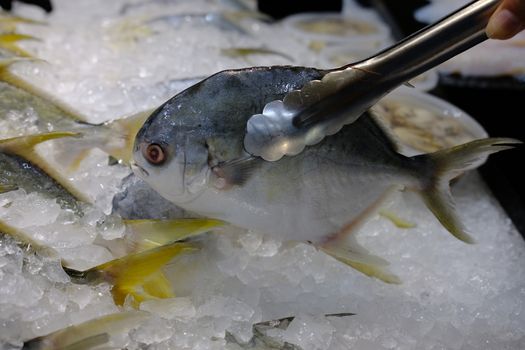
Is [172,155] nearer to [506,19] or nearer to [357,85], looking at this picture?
[357,85]

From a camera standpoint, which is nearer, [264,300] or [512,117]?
[264,300]

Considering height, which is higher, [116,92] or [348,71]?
[348,71]

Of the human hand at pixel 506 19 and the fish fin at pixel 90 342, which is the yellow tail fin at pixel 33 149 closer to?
the fish fin at pixel 90 342

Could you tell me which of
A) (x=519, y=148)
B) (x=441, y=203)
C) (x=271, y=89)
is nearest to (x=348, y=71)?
(x=271, y=89)

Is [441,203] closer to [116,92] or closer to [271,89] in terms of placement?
[271,89]

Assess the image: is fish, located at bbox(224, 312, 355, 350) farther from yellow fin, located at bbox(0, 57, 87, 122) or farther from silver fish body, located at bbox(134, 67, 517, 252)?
yellow fin, located at bbox(0, 57, 87, 122)

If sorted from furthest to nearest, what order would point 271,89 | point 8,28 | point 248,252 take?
point 8,28 < point 248,252 < point 271,89
